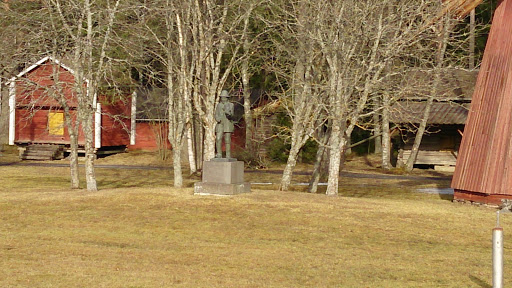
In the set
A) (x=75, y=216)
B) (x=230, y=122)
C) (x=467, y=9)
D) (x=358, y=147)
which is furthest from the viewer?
(x=358, y=147)

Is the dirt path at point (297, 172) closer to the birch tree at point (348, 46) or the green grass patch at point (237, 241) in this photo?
the birch tree at point (348, 46)

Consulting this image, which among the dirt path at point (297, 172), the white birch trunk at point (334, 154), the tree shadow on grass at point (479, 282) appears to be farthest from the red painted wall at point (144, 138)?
the tree shadow on grass at point (479, 282)

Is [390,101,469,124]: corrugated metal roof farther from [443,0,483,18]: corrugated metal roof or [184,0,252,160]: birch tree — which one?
[184,0,252,160]: birch tree

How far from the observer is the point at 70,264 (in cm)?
1302

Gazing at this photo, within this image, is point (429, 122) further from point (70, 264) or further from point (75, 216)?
point (70, 264)

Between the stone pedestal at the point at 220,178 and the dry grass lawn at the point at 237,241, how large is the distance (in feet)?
1.28

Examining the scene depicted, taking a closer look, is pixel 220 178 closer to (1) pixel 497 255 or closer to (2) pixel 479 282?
(2) pixel 479 282

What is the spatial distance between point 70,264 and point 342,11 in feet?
45.9

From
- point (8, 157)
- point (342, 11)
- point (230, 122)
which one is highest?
point (342, 11)

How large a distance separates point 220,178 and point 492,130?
350 inches

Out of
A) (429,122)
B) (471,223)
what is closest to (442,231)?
(471,223)

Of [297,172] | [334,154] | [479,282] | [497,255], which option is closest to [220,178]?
[334,154]

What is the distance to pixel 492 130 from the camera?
898 inches

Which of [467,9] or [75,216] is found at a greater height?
[467,9]
